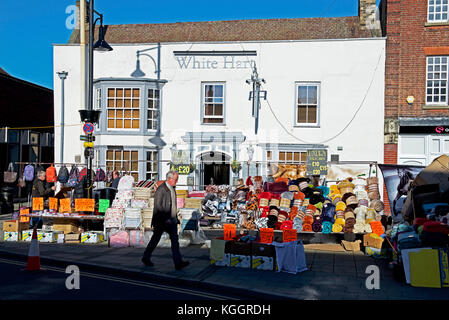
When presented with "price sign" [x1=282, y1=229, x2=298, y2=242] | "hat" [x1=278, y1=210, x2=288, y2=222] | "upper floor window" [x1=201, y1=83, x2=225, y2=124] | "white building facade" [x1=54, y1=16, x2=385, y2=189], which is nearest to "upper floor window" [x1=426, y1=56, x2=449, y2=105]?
"white building facade" [x1=54, y1=16, x2=385, y2=189]

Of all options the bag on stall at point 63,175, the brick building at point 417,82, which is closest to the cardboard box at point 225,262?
the bag on stall at point 63,175

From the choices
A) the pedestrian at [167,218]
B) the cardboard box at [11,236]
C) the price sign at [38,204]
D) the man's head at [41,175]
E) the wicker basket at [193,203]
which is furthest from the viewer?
the man's head at [41,175]

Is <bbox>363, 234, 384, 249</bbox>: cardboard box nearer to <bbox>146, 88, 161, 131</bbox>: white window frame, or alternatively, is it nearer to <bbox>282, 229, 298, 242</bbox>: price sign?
<bbox>282, 229, 298, 242</bbox>: price sign

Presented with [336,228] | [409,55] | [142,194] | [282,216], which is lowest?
[336,228]

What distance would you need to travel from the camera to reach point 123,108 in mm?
19719

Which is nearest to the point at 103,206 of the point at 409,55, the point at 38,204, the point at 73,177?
the point at 38,204

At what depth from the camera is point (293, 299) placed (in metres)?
7.05

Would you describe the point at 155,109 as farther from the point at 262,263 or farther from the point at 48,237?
the point at 262,263

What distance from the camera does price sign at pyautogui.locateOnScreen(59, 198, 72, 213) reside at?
13.0 meters

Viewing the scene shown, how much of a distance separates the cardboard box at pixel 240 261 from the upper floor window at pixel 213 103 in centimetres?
1070

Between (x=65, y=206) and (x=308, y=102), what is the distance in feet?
34.5

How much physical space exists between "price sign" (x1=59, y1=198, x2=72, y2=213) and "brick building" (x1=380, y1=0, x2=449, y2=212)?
1200 centimetres

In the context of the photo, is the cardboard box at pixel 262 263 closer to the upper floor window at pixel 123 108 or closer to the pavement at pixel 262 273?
the pavement at pixel 262 273

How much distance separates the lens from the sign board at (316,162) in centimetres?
1524
